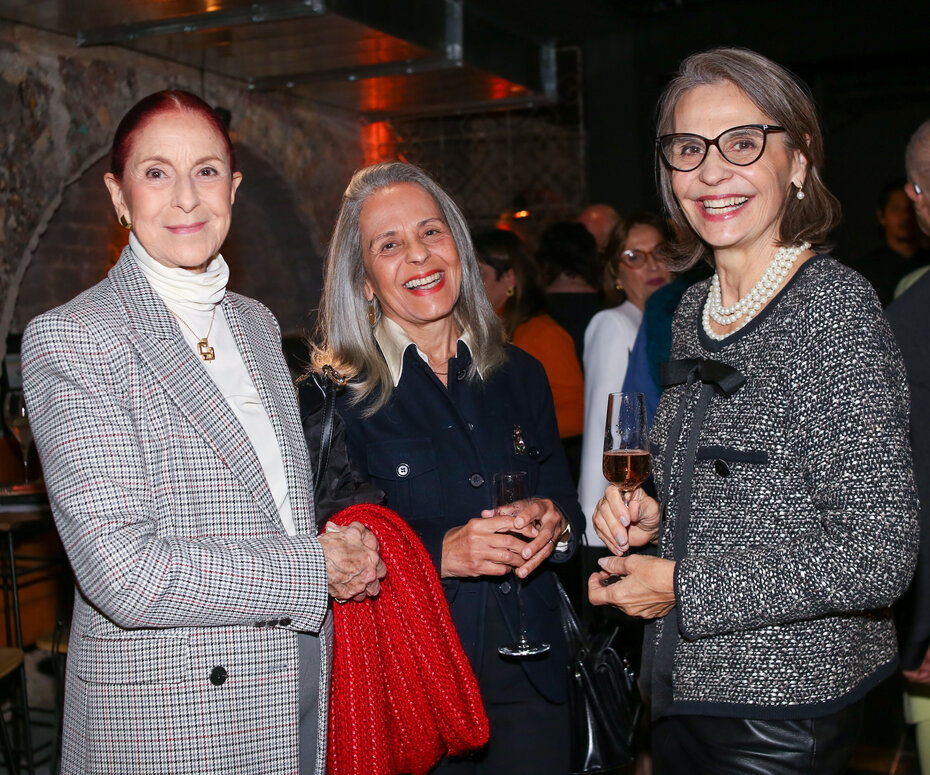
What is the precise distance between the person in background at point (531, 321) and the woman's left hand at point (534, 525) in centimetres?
223

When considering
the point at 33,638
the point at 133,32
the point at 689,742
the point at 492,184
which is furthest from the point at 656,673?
the point at 492,184

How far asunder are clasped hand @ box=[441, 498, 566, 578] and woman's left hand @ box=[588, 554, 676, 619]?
296 millimetres

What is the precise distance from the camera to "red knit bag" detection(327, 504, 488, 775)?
1.93 metres

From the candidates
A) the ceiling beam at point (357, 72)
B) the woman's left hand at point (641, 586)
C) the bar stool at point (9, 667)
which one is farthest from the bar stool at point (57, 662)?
the ceiling beam at point (357, 72)

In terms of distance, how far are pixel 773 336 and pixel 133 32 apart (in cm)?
455

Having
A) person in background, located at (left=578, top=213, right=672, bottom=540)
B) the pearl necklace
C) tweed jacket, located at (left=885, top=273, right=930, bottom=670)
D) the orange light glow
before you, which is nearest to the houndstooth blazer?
the pearl necklace

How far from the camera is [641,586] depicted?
170 centimetres

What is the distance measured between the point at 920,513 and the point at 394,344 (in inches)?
54.8

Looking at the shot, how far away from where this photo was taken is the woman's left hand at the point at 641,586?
5.51 ft

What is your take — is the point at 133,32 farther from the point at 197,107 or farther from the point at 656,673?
the point at 656,673

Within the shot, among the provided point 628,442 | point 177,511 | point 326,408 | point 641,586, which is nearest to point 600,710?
point 641,586

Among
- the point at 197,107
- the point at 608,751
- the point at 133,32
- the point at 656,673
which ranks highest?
the point at 133,32

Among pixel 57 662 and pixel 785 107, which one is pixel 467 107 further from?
pixel 785 107

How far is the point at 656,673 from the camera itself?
175cm
